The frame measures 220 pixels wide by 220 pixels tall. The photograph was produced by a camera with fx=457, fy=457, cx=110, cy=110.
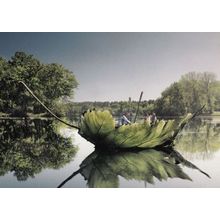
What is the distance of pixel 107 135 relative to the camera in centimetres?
664

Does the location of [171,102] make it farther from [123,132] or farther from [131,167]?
[131,167]

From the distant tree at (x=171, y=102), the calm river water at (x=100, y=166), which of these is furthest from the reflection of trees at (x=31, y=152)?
the distant tree at (x=171, y=102)

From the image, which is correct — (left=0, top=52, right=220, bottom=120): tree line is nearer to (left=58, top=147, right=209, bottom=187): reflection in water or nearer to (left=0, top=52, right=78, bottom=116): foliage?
(left=0, top=52, right=78, bottom=116): foliage

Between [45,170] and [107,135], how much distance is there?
42.6 inches

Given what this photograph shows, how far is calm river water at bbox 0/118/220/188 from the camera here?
5375 millimetres

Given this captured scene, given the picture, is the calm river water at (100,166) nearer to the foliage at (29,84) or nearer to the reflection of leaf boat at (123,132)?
the reflection of leaf boat at (123,132)

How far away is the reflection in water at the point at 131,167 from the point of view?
17.9 feet

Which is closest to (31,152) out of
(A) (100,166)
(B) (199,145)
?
(A) (100,166)

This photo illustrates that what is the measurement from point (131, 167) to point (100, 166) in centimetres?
42

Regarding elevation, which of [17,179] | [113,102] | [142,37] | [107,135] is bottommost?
[17,179]

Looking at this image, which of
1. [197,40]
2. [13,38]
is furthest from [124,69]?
[13,38]
